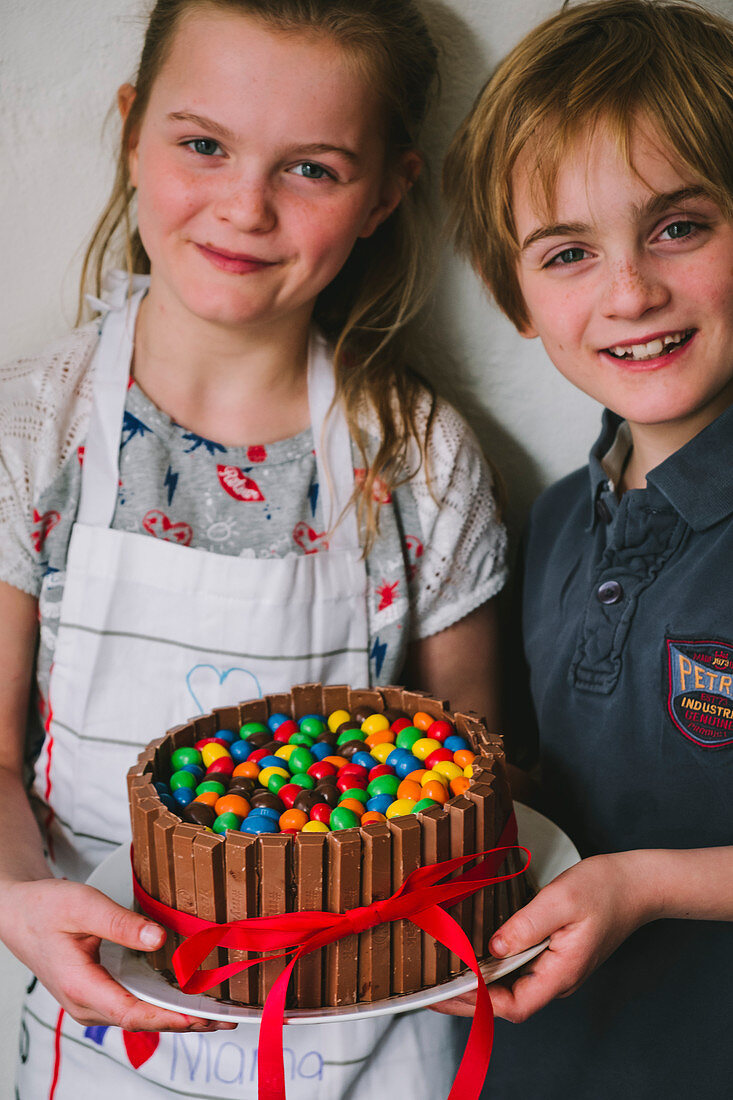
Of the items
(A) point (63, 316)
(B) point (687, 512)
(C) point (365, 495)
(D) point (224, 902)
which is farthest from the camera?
(A) point (63, 316)

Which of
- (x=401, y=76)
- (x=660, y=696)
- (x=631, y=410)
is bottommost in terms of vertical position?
(x=660, y=696)

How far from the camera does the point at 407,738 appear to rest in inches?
37.1

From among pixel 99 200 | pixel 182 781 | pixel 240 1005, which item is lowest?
pixel 240 1005

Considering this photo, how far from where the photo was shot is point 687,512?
102cm

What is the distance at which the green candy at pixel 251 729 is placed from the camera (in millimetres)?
994

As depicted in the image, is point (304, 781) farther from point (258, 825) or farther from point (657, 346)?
point (657, 346)

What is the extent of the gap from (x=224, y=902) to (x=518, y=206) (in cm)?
80

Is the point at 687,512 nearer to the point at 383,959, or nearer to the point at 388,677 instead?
the point at 388,677

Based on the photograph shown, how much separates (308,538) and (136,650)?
0.25 meters

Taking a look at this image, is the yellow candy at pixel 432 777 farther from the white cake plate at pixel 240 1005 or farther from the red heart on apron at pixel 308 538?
the red heart on apron at pixel 308 538

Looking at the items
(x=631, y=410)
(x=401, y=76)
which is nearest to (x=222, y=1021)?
(x=631, y=410)

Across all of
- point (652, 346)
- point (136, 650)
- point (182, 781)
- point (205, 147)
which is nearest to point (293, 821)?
point (182, 781)

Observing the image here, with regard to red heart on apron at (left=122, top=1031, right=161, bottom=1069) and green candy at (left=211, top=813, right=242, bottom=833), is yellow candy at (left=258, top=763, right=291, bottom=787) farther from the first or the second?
red heart on apron at (left=122, top=1031, right=161, bottom=1069)

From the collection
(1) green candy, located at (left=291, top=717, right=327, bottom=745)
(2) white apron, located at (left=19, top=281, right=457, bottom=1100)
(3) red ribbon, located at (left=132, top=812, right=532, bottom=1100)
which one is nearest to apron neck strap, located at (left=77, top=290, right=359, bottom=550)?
(2) white apron, located at (left=19, top=281, right=457, bottom=1100)
